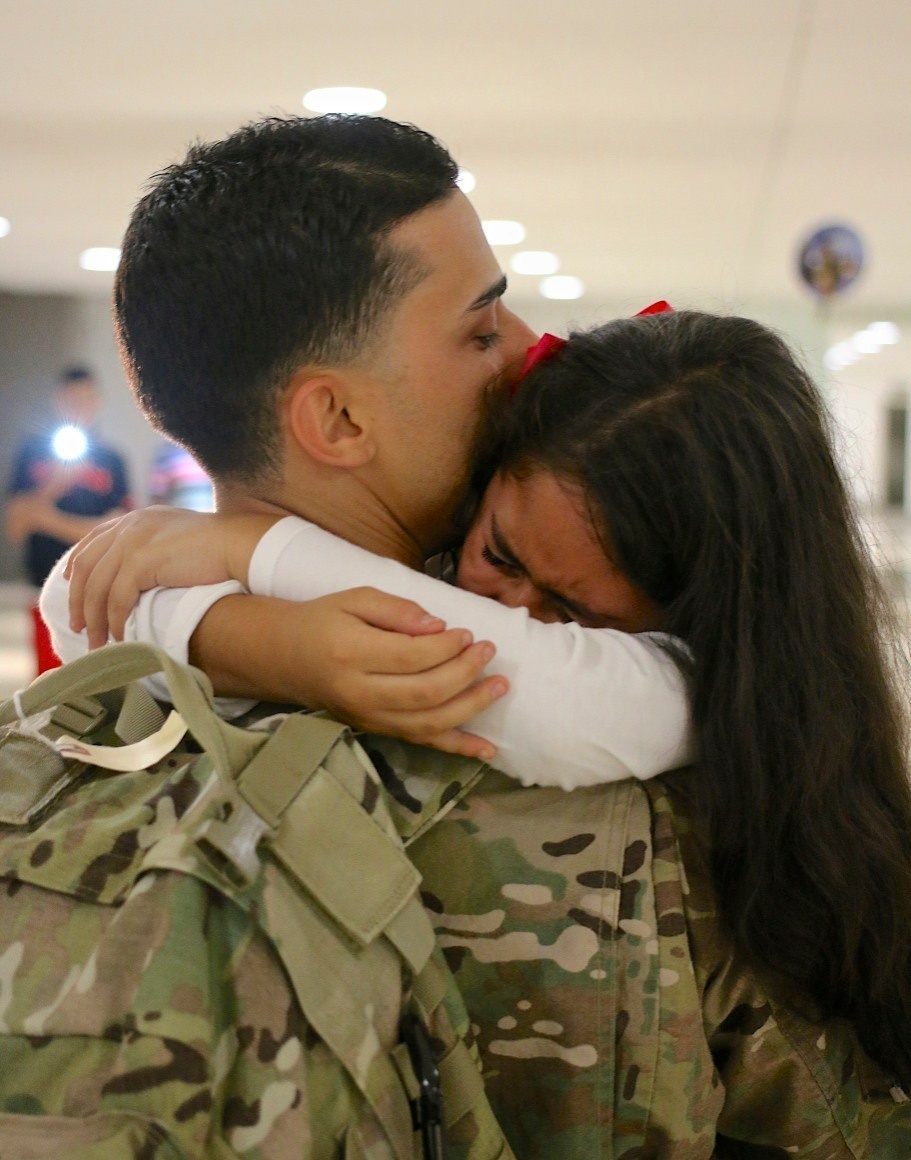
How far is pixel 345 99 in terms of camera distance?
4945 mm

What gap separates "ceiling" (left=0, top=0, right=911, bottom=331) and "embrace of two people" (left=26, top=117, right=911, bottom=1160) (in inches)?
94.5

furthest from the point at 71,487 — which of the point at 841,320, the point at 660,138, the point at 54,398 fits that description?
the point at 841,320

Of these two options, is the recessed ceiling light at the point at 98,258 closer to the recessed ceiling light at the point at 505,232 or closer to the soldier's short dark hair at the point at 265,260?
the recessed ceiling light at the point at 505,232

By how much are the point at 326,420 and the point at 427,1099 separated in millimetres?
621

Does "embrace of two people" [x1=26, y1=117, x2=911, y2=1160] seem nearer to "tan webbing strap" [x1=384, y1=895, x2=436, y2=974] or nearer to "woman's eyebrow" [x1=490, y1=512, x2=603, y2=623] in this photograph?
"woman's eyebrow" [x1=490, y1=512, x2=603, y2=623]

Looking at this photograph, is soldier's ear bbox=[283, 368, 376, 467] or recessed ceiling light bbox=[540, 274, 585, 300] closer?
soldier's ear bbox=[283, 368, 376, 467]

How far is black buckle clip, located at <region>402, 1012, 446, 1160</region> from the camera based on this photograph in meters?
0.79

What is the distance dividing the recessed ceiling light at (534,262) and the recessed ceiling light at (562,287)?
325 mm

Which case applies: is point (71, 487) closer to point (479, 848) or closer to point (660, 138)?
point (660, 138)

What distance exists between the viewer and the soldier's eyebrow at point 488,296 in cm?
118

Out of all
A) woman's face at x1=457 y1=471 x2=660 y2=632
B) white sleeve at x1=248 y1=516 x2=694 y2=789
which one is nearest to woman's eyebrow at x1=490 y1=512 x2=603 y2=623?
woman's face at x1=457 y1=471 x2=660 y2=632

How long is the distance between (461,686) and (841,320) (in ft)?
40.9

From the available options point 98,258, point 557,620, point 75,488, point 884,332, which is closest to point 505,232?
point 98,258

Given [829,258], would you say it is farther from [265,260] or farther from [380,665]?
Answer: [380,665]
